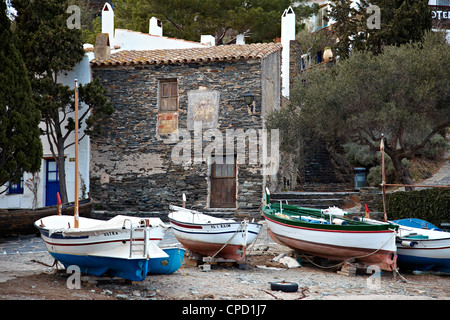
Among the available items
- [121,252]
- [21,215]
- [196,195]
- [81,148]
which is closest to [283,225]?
[121,252]

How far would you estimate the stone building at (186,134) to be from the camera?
54.3 ft

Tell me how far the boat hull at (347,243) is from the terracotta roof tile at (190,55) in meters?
6.90

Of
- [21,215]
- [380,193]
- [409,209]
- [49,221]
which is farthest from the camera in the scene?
[380,193]

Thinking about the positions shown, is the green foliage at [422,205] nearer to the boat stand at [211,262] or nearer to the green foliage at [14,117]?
the boat stand at [211,262]

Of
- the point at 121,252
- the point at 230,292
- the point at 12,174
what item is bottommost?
the point at 230,292

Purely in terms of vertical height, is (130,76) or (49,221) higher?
(130,76)

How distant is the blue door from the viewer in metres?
17.0

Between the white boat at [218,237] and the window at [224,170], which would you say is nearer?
the white boat at [218,237]

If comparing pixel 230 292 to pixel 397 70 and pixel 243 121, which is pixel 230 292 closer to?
pixel 243 121

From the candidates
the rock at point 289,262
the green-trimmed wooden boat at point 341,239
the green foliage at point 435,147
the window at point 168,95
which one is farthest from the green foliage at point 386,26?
the rock at point 289,262

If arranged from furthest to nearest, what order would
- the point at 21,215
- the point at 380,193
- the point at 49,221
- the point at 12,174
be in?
the point at 380,193
the point at 21,215
the point at 12,174
the point at 49,221

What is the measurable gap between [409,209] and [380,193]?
1163mm

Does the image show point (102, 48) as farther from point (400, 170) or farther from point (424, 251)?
point (424, 251)

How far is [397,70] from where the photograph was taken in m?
15.8
